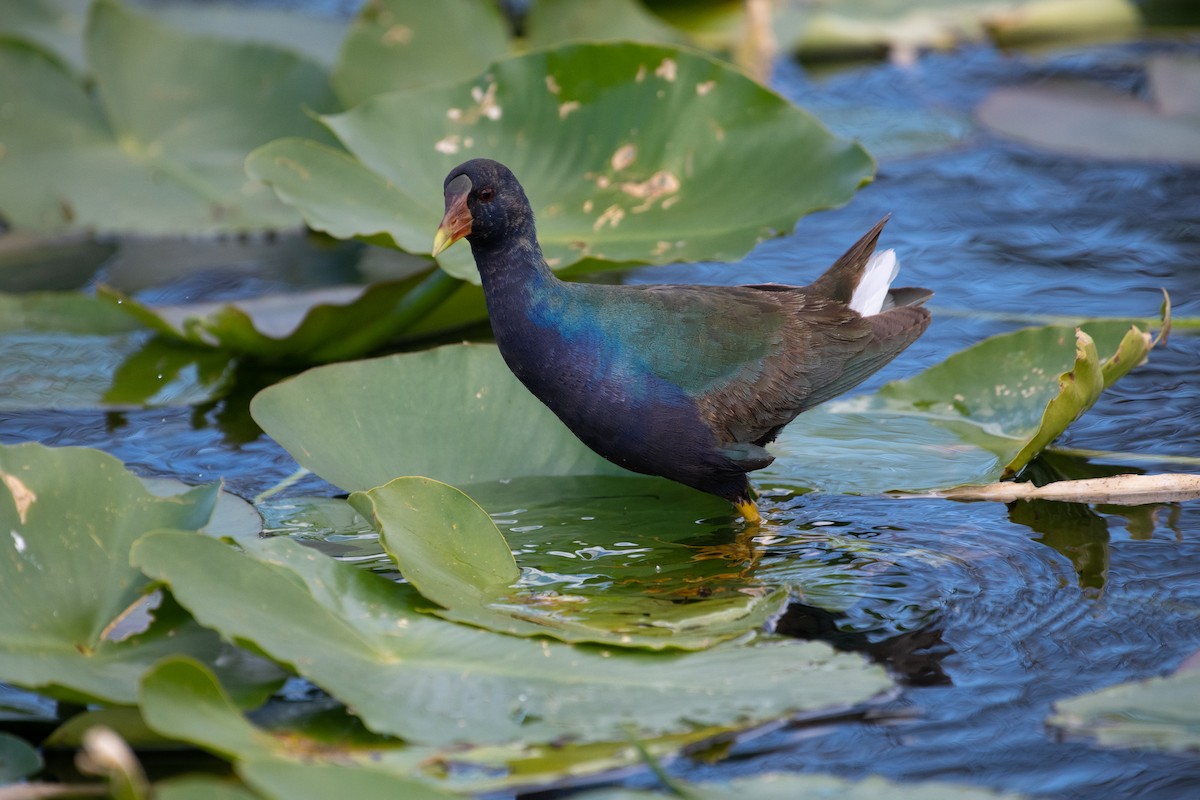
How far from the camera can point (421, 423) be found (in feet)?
8.55

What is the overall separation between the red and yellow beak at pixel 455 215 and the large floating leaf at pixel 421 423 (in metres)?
0.35

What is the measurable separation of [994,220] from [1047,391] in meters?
1.50

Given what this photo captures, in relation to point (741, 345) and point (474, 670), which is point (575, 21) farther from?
point (474, 670)

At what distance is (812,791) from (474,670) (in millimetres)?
485

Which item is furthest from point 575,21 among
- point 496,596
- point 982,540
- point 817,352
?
point 496,596

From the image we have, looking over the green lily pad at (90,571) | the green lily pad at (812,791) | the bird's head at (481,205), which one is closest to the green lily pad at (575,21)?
the bird's head at (481,205)

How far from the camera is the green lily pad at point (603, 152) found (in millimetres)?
2992

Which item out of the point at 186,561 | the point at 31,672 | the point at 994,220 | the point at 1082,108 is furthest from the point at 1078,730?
the point at 1082,108

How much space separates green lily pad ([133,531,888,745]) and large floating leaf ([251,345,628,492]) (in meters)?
0.60

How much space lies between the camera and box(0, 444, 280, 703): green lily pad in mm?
1860

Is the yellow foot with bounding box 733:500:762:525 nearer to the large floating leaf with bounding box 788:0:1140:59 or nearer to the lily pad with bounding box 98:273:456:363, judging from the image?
the lily pad with bounding box 98:273:456:363

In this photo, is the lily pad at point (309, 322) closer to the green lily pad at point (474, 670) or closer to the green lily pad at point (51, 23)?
the green lily pad at point (474, 670)

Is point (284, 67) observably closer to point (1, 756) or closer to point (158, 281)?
point (158, 281)

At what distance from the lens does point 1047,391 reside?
276cm
